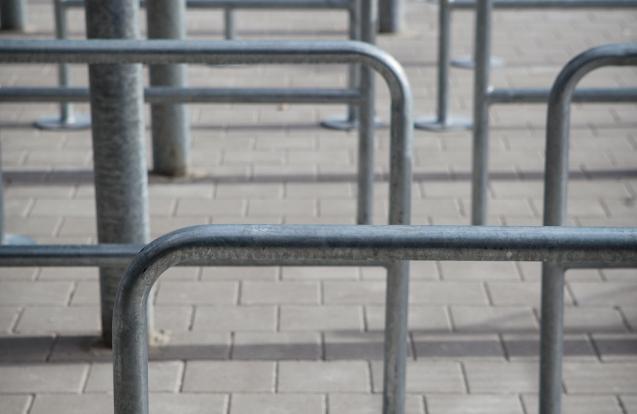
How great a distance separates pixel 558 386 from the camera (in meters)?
2.80

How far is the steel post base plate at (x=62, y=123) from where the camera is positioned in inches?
228

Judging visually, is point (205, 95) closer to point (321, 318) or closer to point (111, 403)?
point (321, 318)

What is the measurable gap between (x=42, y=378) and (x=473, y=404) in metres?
1.16

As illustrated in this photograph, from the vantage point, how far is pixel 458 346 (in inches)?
144

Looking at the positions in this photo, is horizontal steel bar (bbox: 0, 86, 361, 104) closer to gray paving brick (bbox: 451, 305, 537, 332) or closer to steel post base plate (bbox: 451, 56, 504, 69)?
gray paving brick (bbox: 451, 305, 537, 332)

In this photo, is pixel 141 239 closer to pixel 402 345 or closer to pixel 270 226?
pixel 402 345

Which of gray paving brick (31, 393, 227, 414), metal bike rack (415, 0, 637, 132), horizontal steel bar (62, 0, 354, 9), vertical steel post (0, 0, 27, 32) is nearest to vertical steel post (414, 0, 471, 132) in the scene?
metal bike rack (415, 0, 637, 132)

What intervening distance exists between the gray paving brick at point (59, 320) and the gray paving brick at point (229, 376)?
1.36 feet

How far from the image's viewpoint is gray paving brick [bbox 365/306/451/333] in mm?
3773

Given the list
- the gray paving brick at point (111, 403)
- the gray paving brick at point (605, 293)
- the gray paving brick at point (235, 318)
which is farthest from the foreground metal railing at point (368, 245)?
the gray paving brick at point (605, 293)

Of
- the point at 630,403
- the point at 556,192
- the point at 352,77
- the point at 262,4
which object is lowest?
the point at 630,403

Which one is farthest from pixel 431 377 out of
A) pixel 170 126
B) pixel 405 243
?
pixel 170 126

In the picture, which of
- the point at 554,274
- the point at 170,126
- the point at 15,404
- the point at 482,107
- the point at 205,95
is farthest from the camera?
the point at 170,126

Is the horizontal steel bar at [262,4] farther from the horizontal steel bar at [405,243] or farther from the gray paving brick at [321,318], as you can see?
the horizontal steel bar at [405,243]
